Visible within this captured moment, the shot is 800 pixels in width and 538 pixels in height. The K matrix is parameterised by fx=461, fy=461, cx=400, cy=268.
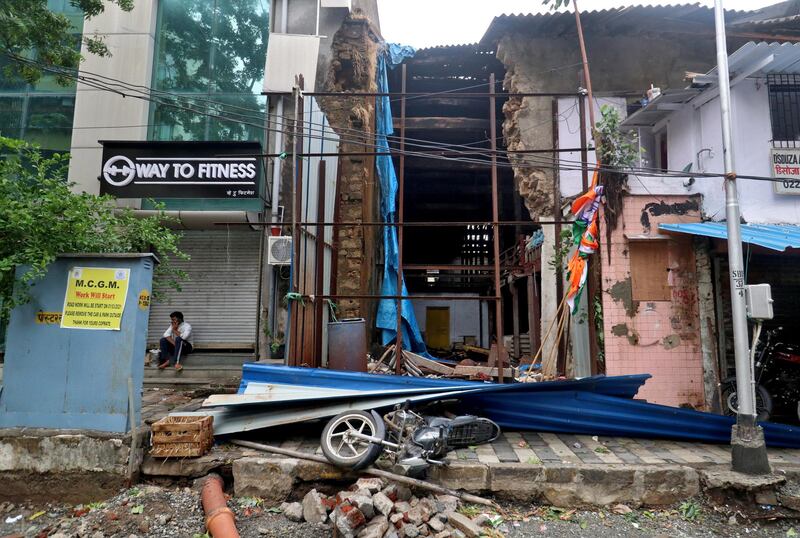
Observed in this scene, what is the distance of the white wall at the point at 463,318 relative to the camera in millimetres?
17000

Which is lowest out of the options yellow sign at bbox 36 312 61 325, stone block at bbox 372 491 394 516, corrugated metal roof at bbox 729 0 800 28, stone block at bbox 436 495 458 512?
stone block at bbox 436 495 458 512

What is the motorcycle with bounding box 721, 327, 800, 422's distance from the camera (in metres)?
6.91

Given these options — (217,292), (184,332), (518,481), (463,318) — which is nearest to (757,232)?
(518,481)

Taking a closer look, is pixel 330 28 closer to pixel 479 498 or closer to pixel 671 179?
pixel 671 179

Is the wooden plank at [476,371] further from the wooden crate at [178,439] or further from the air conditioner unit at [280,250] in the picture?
the wooden crate at [178,439]

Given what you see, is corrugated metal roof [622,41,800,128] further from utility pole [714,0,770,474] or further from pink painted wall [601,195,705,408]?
utility pole [714,0,770,474]

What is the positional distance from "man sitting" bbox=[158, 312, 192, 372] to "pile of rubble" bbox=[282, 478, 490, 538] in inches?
197

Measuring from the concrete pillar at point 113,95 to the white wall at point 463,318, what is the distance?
10650 mm

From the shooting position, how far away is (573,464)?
453 cm

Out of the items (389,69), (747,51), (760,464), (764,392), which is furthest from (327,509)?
(389,69)

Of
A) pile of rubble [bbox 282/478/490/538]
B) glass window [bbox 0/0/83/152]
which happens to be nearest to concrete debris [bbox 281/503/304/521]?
pile of rubble [bbox 282/478/490/538]

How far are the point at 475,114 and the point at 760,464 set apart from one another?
10420mm

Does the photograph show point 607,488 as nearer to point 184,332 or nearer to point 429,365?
point 429,365

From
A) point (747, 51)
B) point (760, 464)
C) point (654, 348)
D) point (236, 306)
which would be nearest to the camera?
point (760, 464)
